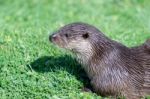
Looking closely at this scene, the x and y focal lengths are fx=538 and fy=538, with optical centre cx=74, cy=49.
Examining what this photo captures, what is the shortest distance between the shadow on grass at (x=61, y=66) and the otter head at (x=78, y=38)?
40 cm

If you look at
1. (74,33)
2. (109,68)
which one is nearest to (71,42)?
(74,33)

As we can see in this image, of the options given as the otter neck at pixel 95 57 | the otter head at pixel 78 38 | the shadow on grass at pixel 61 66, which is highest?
the otter head at pixel 78 38

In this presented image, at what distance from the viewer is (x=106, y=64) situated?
6496mm

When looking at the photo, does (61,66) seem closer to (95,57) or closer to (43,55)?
(43,55)

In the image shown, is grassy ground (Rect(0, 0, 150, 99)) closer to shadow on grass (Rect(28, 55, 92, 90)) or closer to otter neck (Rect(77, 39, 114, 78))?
shadow on grass (Rect(28, 55, 92, 90))

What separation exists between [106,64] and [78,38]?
46 cm

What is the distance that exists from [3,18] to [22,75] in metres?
3.83

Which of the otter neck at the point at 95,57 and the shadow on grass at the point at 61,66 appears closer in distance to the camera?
the otter neck at the point at 95,57

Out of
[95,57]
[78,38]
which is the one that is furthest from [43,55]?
[95,57]

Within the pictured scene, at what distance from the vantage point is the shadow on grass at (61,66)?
6836 mm

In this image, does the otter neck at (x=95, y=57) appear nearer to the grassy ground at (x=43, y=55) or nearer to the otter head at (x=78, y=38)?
the otter head at (x=78, y=38)

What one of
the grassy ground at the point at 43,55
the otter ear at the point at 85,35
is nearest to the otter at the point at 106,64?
the otter ear at the point at 85,35

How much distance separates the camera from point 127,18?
10602mm

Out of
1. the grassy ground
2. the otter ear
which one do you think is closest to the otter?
the otter ear
